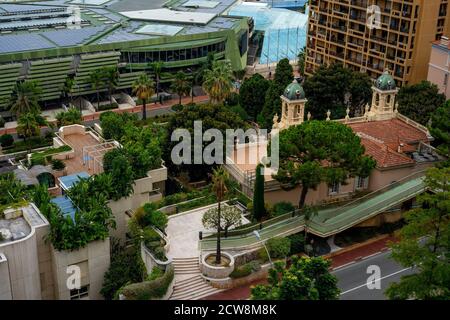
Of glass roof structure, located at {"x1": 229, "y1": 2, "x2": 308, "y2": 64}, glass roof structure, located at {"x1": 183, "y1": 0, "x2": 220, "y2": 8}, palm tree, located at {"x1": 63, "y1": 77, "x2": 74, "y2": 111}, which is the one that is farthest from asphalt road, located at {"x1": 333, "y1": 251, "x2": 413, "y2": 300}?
glass roof structure, located at {"x1": 183, "y1": 0, "x2": 220, "y2": 8}

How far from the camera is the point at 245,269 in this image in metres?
54.8

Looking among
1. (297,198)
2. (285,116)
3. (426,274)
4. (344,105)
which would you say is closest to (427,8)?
(344,105)

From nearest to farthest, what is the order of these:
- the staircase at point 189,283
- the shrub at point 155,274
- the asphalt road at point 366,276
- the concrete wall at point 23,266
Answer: the concrete wall at point 23,266 → the shrub at point 155,274 → the asphalt road at point 366,276 → the staircase at point 189,283

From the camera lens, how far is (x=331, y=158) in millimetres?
58469

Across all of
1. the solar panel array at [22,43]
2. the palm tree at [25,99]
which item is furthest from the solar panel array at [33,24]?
the palm tree at [25,99]

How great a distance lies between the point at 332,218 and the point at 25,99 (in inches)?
2012

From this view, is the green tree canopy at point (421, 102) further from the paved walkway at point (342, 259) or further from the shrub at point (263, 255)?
the shrub at point (263, 255)

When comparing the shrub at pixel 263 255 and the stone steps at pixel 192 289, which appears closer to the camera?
the stone steps at pixel 192 289

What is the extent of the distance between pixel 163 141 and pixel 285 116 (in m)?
13.9

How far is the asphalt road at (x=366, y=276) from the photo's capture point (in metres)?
52.4

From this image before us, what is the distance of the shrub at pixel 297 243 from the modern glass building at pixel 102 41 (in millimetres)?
56375

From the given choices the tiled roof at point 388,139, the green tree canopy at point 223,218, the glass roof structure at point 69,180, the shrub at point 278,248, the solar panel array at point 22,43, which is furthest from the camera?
the solar panel array at point 22,43

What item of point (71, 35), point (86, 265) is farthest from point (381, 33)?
point (86, 265)

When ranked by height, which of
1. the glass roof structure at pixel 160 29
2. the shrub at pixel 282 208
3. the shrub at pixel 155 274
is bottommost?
the shrub at pixel 155 274
